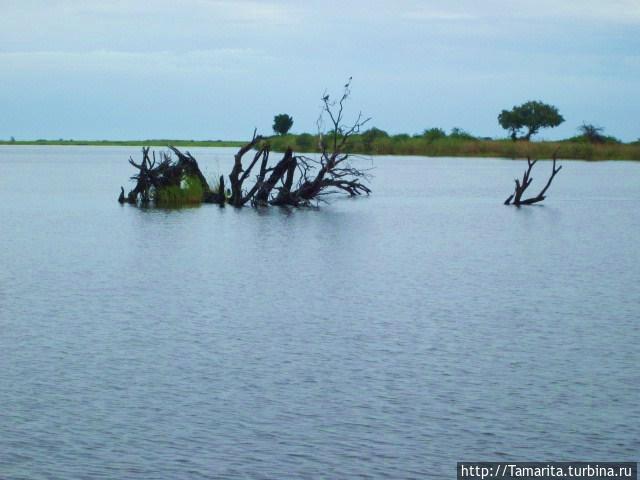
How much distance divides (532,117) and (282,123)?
2807 cm

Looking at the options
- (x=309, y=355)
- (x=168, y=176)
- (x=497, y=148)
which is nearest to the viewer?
(x=309, y=355)

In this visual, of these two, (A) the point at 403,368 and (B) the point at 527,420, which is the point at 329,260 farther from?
(B) the point at 527,420

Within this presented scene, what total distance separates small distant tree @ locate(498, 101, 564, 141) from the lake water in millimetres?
94422

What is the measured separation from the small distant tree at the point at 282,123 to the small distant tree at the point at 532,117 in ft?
82.2

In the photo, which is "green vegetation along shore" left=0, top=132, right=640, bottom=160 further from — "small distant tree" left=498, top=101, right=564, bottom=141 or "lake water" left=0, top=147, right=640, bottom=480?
"lake water" left=0, top=147, right=640, bottom=480

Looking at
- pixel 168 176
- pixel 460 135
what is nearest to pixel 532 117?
pixel 460 135

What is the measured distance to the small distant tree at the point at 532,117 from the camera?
121 m

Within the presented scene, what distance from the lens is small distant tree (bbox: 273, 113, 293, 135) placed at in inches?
4309

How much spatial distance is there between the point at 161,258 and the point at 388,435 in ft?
47.7

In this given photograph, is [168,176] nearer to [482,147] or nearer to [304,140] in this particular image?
[304,140]

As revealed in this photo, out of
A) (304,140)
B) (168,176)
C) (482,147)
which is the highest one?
(304,140)

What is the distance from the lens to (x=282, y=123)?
4323 inches

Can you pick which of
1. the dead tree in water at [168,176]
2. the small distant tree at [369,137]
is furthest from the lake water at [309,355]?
the small distant tree at [369,137]

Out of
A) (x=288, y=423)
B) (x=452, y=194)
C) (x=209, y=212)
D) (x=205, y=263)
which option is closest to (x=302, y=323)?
(x=288, y=423)
